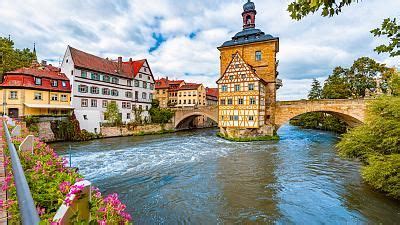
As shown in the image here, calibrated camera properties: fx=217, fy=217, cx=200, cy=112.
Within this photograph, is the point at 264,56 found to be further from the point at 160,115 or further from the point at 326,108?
the point at 160,115

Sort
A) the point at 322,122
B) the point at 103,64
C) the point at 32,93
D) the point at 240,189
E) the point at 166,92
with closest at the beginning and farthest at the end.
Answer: the point at 240,189
the point at 32,93
the point at 103,64
the point at 322,122
the point at 166,92

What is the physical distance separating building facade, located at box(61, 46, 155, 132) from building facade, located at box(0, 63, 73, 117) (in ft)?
4.23

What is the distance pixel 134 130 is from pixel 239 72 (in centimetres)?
1539

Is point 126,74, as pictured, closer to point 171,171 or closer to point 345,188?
point 171,171

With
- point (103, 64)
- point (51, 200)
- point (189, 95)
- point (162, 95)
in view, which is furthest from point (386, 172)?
point (162, 95)

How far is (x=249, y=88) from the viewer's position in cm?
2384

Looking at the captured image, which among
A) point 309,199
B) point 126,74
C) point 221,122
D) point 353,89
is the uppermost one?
point 126,74

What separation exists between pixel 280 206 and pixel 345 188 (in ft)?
12.1

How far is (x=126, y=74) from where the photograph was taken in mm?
31141

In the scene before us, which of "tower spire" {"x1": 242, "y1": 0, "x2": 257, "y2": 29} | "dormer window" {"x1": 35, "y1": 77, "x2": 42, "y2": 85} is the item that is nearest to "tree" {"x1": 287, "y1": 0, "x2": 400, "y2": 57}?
"dormer window" {"x1": 35, "y1": 77, "x2": 42, "y2": 85}

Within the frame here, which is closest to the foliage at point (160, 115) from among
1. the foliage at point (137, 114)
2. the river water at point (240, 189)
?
the foliage at point (137, 114)

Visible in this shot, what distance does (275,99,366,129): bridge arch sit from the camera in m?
22.5

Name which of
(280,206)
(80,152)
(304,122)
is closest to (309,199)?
(280,206)

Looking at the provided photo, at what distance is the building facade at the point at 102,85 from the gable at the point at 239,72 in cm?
1439
